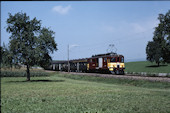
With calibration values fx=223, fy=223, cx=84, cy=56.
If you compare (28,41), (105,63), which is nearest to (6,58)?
(28,41)

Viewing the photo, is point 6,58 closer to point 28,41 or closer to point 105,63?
point 28,41

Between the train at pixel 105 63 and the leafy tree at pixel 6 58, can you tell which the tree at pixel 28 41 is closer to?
the leafy tree at pixel 6 58

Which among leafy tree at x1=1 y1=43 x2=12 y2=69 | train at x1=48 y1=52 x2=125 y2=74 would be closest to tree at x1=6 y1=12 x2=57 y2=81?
leafy tree at x1=1 y1=43 x2=12 y2=69

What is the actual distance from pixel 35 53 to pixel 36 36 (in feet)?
10.2

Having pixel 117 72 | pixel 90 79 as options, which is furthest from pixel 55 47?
pixel 117 72

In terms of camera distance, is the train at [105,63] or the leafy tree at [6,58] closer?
the leafy tree at [6,58]

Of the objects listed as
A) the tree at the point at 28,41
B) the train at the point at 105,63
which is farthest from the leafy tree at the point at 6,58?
the train at the point at 105,63

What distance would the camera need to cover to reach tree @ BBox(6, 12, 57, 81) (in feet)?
115

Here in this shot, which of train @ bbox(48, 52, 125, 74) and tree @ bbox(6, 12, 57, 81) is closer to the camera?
tree @ bbox(6, 12, 57, 81)

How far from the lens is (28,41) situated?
36281 mm

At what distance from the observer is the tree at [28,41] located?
35.0 metres

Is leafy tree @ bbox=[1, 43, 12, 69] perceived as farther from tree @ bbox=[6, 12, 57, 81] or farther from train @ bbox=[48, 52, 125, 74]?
train @ bbox=[48, 52, 125, 74]

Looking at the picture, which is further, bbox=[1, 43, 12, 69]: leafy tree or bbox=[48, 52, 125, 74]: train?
bbox=[48, 52, 125, 74]: train

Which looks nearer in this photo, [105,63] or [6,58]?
[6,58]
